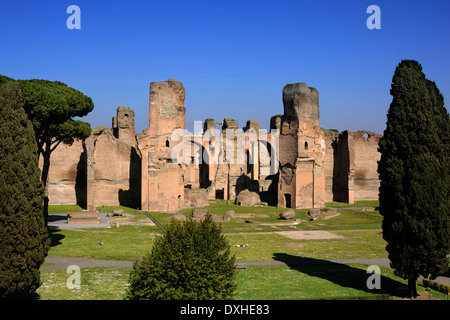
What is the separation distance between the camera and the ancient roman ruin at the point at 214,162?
34.1m

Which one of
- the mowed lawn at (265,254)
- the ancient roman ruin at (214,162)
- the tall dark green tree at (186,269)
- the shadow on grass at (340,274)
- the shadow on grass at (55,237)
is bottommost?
the shadow on grass at (340,274)

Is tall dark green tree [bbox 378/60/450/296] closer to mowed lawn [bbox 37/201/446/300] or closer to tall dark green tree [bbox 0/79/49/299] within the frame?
mowed lawn [bbox 37/201/446/300]

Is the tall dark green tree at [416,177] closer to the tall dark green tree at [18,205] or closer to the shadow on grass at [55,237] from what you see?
the tall dark green tree at [18,205]

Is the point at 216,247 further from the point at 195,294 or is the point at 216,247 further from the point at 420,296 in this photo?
the point at 420,296

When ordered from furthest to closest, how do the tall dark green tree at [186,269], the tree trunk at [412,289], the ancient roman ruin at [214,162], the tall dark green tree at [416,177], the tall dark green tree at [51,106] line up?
the ancient roman ruin at [214,162], the tall dark green tree at [51,106], the tree trunk at [412,289], the tall dark green tree at [416,177], the tall dark green tree at [186,269]

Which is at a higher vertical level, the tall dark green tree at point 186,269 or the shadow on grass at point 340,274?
the tall dark green tree at point 186,269

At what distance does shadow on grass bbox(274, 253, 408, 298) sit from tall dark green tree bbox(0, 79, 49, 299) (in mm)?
9685

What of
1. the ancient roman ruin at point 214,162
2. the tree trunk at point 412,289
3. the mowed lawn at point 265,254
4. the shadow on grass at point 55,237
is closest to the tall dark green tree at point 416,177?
the tree trunk at point 412,289

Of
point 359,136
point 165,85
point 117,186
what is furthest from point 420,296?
point 359,136

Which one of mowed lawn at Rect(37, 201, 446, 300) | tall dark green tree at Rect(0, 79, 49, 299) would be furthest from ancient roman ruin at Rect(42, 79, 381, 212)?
tall dark green tree at Rect(0, 79, 49, 299)

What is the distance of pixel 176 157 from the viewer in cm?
3438

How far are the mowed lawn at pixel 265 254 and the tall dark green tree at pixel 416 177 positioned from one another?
1761 millimetres

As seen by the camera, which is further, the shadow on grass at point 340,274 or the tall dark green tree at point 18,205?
the shadow on grass at point 340,274

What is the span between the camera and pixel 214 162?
46.7m
